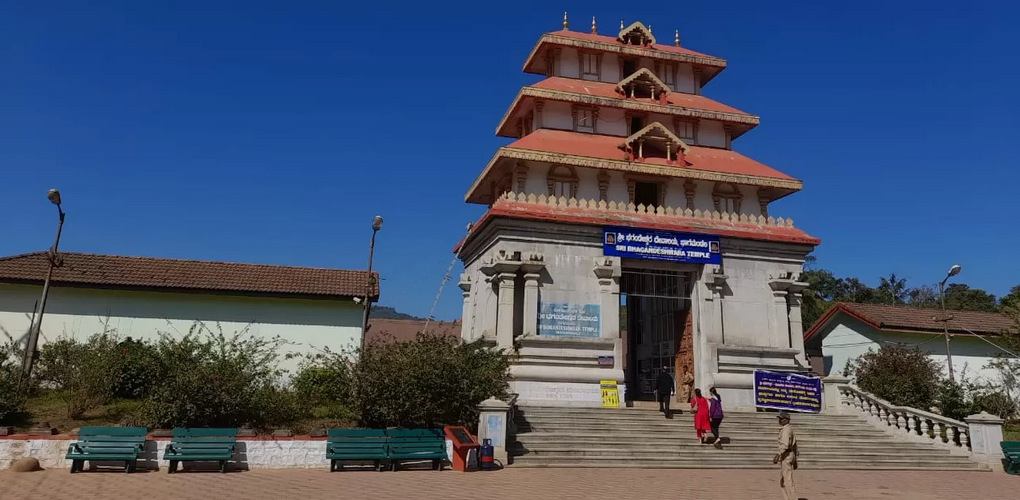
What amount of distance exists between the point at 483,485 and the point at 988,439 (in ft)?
47.0

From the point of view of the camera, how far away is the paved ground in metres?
11.1

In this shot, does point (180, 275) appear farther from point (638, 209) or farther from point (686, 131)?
point (686, 131)

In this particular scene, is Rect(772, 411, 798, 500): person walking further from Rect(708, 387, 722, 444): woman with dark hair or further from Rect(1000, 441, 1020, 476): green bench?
Rect(1000, 441, 1020, 476): green bench

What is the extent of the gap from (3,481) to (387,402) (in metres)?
7.19

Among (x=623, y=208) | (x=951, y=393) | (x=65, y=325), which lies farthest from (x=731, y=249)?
(x=65, y=325)

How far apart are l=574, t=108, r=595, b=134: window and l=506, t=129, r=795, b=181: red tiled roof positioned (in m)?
0.27

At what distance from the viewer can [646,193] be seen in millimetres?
26422

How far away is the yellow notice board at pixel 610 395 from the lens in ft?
70.1

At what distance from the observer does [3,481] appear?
12.0 metres

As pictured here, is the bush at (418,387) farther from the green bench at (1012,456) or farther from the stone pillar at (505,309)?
the green bench at (1012,456)

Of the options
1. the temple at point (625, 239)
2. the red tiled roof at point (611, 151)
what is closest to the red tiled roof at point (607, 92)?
the temple at point (625, 239)

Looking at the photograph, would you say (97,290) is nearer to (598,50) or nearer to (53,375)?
(53,375)

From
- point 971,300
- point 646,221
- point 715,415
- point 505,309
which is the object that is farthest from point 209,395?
point 971,300

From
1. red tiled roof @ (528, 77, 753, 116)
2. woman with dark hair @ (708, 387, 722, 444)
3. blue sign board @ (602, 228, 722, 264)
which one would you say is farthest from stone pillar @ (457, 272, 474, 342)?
woman with dark hair @ (708, 387, 722, 444)
